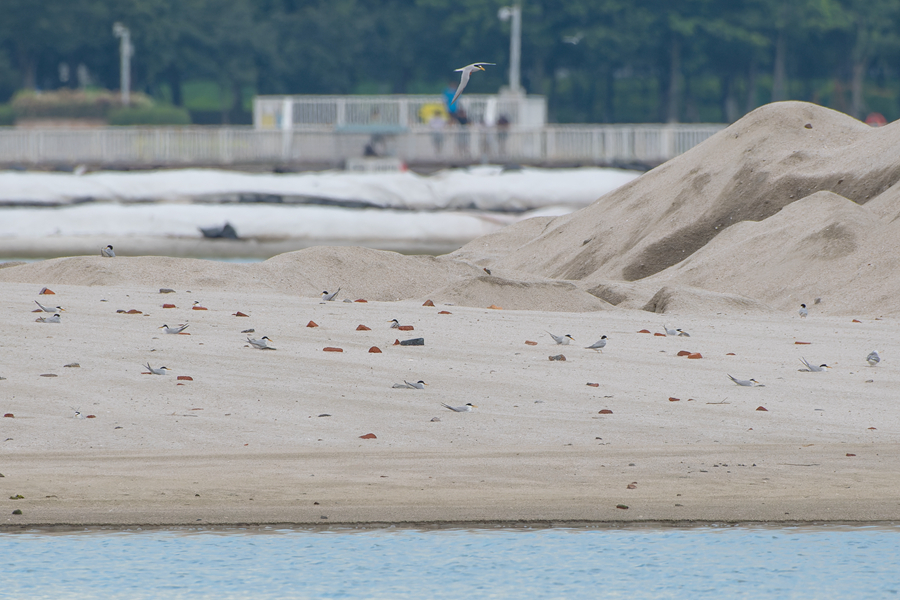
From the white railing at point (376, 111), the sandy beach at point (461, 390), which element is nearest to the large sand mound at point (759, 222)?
the sandy beach at point (461, 390)

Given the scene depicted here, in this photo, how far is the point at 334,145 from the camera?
3656 centimetres

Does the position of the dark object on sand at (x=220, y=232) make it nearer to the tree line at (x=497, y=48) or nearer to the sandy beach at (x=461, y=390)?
the sandy beach at (x=461, y=390)

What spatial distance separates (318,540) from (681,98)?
216 ft

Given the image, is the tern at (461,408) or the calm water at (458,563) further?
the tern at (461,408)

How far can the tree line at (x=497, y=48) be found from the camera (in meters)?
63.0

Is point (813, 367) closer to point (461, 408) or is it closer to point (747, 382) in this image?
point (747, 382)

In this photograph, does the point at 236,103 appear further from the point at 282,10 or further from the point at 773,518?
the point at 773,518

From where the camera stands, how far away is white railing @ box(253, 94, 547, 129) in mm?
38375

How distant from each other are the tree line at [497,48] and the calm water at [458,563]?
191 feet

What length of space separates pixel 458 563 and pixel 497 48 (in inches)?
2443

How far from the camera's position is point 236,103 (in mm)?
66938

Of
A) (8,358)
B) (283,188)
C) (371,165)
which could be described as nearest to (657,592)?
(8,358)

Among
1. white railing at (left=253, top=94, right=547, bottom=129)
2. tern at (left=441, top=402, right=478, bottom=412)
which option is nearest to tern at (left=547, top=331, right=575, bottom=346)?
tern at (left=441, top=402, right=478, bottom=412)

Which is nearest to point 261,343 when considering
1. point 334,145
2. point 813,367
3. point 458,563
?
point 458,563
